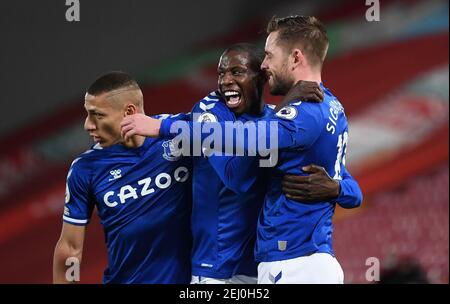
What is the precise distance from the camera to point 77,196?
3.75 meters

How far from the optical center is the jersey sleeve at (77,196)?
373cm

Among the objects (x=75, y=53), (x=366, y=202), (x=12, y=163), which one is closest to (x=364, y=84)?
(x=366, y=202)

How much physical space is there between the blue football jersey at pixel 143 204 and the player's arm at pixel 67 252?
0.06 meters

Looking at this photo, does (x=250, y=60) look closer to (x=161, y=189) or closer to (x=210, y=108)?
(x=210, y=108)

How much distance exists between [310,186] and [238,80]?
1.95 feet

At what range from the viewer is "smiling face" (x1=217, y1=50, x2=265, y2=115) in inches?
144

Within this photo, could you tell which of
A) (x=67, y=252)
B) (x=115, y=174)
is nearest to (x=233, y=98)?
(x=115, y=174)

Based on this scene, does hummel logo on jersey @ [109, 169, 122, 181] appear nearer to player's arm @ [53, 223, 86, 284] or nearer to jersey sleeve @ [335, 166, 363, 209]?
player's arm @ [53, 223, 86, 284]

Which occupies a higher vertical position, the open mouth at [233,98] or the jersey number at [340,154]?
the open mouth at [233,98]

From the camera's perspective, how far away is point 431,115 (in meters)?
A: 7.80

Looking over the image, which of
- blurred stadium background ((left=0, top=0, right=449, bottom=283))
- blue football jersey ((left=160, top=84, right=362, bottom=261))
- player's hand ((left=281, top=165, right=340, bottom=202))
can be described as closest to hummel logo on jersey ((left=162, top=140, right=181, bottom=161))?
blue football jersey ((left=160, top=84, right=362, bottom=261))

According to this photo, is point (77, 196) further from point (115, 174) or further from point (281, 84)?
point (281, 84)

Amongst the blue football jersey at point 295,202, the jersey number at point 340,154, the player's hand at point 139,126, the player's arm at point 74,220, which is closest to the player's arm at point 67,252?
the player's arm at point 74,220

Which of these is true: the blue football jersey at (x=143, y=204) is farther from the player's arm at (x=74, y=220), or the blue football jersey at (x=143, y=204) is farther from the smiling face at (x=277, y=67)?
the smiling face at (x=277, y=67)
